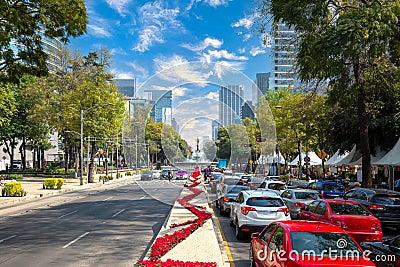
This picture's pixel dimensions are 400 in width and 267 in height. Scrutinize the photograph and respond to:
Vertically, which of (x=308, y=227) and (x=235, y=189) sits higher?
(x=308, y=227)

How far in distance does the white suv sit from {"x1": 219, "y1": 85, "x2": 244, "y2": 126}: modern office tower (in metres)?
5.19

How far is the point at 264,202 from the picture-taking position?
Answer: 1523 centimetres

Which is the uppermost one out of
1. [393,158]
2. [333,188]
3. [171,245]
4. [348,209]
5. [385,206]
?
[393,158]

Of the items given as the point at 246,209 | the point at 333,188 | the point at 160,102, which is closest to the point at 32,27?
the point at 160,102

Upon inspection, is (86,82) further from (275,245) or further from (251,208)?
(275,245)

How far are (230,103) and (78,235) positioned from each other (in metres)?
8.47

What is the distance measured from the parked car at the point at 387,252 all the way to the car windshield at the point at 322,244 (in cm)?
156

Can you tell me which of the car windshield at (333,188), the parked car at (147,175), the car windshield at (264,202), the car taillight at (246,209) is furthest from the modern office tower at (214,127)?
the parked car at (147,175)

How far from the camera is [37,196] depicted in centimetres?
3541

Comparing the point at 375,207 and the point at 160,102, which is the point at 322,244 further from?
the point at 160,102

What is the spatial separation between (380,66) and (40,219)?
18.0 metres

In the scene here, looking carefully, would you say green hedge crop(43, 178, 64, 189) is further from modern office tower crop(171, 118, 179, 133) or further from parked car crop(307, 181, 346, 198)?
modern office tower crop(171, 118, 179, 133)

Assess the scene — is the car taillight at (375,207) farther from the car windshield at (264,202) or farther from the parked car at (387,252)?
the parked car at (387,252)

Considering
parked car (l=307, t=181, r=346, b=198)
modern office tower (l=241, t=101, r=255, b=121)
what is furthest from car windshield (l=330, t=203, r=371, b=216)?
parked car (l=307, t=181, r=346, b=198)
